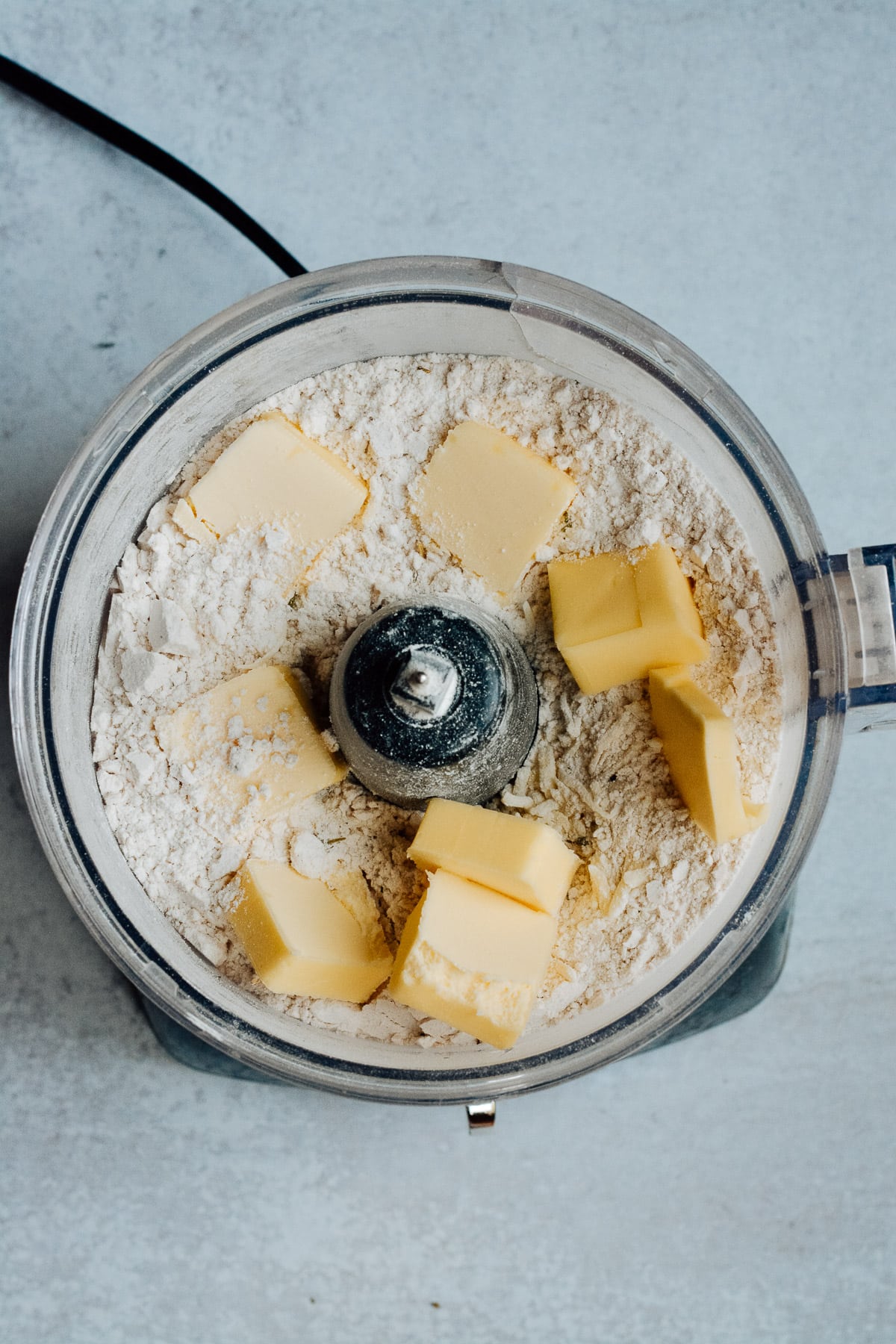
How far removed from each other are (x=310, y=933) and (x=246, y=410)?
0.96 feet

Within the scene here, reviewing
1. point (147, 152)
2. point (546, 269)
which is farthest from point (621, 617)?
point (147, 152)

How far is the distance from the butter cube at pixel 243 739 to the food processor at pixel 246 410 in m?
0.07

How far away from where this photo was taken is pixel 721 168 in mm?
746

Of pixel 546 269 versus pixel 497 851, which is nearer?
pixel 497 851

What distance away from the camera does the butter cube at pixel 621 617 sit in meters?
0.52

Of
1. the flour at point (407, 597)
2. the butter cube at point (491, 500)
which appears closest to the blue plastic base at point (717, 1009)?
the flour at point (407, 597)

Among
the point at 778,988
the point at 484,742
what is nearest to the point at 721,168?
the point at 484,742

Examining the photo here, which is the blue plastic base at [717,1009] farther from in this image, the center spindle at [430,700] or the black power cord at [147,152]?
the black power cord at [147,152]

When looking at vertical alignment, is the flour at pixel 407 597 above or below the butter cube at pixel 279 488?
below

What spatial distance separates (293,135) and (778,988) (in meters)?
0.71

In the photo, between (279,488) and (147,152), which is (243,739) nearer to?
(279,488)

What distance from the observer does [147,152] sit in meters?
0.71

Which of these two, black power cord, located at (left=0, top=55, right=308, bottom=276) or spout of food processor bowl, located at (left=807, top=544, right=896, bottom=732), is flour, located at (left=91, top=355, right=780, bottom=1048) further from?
black power cord, located at (left=0, top=55, right=308, bottom=276)

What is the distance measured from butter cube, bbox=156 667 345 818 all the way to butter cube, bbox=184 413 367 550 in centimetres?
8
